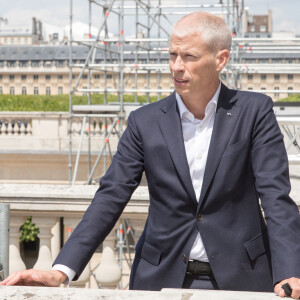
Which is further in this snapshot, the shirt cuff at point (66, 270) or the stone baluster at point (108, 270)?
the stone baluster at point (108, 270)

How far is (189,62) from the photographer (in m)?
1.98

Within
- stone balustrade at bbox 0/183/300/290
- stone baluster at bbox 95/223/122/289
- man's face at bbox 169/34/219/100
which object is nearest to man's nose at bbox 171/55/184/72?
man's face at bbox 169/34/219/100

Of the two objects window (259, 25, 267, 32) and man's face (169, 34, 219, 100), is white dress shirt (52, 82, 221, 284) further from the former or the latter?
window (259, 25, 267, 32)

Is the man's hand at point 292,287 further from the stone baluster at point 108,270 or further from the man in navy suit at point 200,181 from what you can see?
the stone baluster at point 108,270

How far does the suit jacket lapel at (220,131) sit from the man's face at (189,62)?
116mm

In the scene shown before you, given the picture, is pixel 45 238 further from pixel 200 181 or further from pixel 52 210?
pixel 200 181

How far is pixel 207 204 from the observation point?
2025 mm

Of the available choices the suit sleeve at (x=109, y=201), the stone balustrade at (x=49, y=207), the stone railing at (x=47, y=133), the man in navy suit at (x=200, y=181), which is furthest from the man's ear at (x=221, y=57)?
the stone railing at (x=47, y=133)

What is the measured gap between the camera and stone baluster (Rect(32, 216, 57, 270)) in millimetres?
3420

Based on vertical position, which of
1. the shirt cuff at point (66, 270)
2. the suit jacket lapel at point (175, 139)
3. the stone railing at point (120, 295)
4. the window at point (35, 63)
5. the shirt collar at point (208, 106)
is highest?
the shirt collar at point (208, 106)

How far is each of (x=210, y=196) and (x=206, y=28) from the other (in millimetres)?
469

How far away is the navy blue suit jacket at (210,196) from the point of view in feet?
6.61

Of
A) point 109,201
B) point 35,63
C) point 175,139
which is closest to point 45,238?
point 109,201

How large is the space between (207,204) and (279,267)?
0.28 meters
